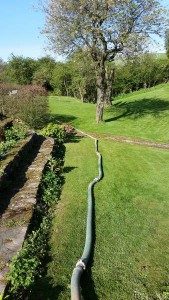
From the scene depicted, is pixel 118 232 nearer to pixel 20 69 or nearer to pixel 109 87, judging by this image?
pixel 109 87

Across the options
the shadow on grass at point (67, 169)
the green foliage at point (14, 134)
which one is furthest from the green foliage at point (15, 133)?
the shadow on grass at point (67, 169)

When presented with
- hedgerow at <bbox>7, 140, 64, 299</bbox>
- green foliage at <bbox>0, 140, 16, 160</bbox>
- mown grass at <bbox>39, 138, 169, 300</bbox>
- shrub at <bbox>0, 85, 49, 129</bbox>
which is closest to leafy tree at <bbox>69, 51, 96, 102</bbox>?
shrub at <bbox>0, 85, 49, 129</bbox>

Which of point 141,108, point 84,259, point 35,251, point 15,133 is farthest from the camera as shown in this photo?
point 141,108

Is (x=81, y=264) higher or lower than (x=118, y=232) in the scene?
higher

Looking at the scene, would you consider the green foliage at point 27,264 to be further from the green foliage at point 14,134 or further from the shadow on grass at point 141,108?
the shadow on grass at point 141,108

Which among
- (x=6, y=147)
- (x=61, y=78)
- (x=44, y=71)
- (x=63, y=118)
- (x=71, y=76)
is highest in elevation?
(x=44, y=71)

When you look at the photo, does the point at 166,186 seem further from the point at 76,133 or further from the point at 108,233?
the point at 76,133

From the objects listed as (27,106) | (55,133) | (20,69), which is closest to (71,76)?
(20,69)
